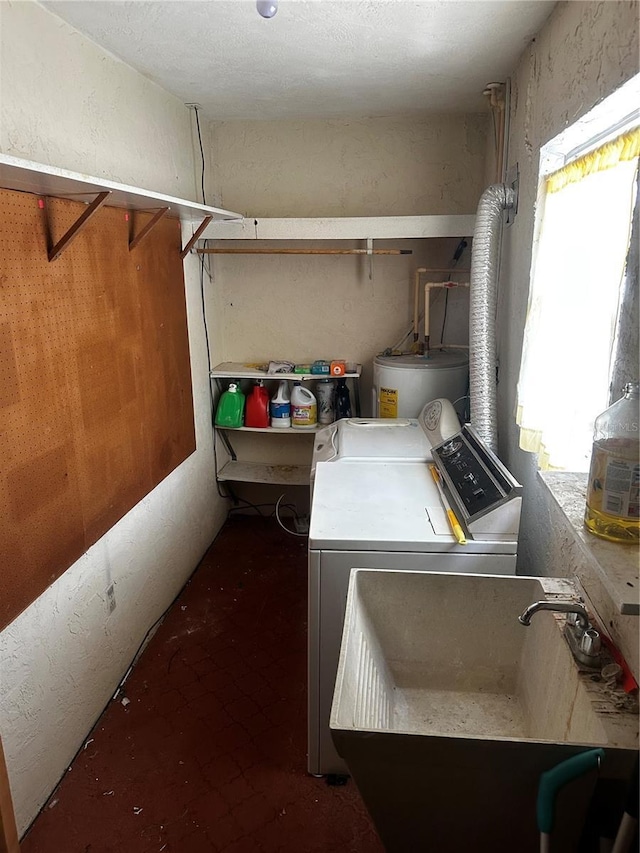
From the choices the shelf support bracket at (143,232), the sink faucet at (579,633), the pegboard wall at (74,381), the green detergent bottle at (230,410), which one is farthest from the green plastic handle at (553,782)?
the green detergent bottle at (230,410)

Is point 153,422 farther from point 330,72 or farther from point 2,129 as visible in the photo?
point 330,72

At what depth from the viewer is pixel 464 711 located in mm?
1323

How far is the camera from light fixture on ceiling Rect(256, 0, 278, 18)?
4.68ft

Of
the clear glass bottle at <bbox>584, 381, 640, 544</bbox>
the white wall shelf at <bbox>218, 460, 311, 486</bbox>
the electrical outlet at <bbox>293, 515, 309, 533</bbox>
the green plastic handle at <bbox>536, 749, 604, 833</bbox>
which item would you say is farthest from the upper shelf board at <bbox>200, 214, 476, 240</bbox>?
the green plastic handle at <bbox>536, 749, 604, 833</bbox>

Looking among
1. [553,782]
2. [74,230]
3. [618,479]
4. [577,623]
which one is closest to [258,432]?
[74,230]

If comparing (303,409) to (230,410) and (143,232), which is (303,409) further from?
(143,232)

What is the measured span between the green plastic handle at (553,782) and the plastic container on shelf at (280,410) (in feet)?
7.86

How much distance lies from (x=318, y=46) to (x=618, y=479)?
1728 mm

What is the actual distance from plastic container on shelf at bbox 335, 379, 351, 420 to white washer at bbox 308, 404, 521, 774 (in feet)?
3.71

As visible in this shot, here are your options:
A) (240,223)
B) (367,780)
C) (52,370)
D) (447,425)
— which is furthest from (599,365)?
(240,223)

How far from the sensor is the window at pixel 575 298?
123 centimetres

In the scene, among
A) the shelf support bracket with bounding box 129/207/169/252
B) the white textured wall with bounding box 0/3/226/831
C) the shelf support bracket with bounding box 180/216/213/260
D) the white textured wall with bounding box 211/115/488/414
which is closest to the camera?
the white textured wall with bounding box 0/3/226/831

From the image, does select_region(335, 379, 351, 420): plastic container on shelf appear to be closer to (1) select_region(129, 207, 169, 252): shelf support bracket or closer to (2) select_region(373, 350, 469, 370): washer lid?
(2) select_region(373, 350, 469, 370): washer lid

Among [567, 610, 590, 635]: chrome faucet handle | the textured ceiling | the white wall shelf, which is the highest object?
the textured ceiling
